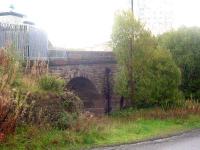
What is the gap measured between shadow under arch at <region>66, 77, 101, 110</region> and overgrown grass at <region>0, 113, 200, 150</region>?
601 cm

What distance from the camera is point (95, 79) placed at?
22.8m

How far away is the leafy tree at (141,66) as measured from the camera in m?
20.1

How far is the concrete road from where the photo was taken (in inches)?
506

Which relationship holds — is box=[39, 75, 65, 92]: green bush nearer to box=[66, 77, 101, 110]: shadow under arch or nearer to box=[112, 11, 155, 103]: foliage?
box=[112, 11, 155, 103]: foliage

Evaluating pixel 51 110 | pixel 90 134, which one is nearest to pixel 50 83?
pixel 51 110

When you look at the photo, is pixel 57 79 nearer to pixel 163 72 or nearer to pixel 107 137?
pixel 107 137

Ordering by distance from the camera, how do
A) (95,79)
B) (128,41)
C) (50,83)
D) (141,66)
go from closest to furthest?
(50,83), (141,66), (128,41), (95,79)

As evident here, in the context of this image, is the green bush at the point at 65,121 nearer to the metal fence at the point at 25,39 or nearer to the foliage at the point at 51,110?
the foliage at the point at 51,110

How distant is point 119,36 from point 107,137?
26.4ft

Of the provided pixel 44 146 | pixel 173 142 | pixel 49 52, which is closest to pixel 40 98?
pixel 44 146

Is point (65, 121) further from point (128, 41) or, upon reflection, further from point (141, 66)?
point (128, 41)

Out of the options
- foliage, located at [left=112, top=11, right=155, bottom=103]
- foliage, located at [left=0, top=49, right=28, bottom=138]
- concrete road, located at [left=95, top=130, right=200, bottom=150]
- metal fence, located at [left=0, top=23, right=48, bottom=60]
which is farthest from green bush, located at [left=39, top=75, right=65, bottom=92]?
foliage, located at [left=112, top=11, right=155, bottom=103]

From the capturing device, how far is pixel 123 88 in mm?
20828

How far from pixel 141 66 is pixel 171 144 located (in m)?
7.34
